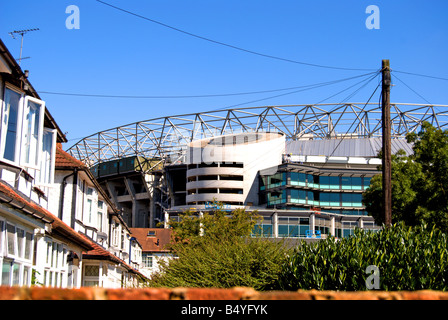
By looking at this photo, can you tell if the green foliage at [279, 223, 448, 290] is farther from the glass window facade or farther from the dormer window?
the glass window facade

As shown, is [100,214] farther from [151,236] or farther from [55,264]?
[151,236]

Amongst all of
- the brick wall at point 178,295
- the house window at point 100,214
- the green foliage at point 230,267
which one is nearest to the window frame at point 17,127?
the green foliage at point 230,267

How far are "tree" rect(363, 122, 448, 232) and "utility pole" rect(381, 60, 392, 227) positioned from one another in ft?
37.2

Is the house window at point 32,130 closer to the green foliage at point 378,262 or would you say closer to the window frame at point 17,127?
the window frame at point 17,127

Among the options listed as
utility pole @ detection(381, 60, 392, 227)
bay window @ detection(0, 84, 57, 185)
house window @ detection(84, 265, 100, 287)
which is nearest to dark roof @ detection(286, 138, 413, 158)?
house window @ detection(84, 265, 100, 287)

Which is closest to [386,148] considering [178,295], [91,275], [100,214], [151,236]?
[91,275]

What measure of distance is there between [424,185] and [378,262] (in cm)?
2127

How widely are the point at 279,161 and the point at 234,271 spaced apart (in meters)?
110

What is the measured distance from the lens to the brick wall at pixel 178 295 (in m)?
2.90

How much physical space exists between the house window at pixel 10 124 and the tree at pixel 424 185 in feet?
80.2

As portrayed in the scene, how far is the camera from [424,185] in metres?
33.9
